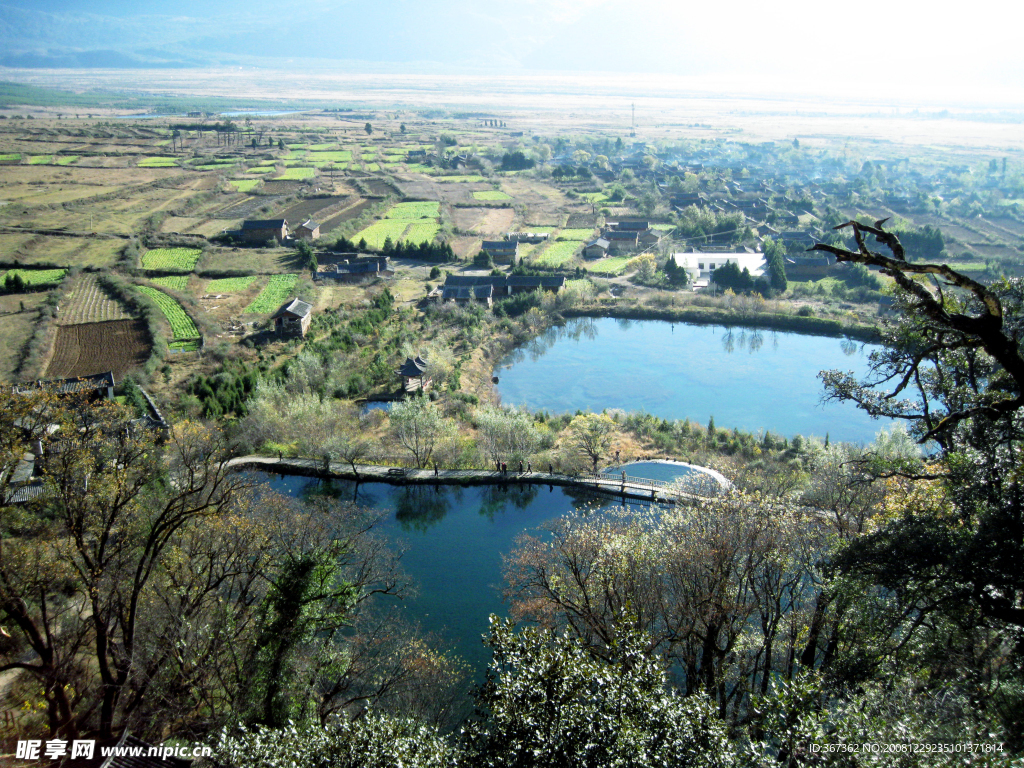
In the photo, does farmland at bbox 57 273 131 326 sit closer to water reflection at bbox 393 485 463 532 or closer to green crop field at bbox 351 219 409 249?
green crop field at bbox 351 219 409 249

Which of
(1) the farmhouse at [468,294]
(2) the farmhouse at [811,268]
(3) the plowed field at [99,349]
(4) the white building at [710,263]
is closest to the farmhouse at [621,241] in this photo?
(4) the white building at [710,263]

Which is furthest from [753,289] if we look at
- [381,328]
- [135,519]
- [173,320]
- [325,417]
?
[135,519]

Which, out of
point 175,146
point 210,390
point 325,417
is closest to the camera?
point 325,417

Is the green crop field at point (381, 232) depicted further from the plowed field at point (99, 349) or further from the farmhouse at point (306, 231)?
the plowed field at point (99, 349)

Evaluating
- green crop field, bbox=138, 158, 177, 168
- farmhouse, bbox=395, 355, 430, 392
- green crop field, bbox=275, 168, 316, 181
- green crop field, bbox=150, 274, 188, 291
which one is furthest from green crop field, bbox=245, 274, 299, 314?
green crop field, bbox=138, 158, 177, 168

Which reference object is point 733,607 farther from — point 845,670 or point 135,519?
point 135,519

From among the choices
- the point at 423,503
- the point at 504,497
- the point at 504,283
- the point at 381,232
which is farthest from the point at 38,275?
the point at 504,497

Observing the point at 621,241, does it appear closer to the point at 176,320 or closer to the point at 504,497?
the point at 176,320
